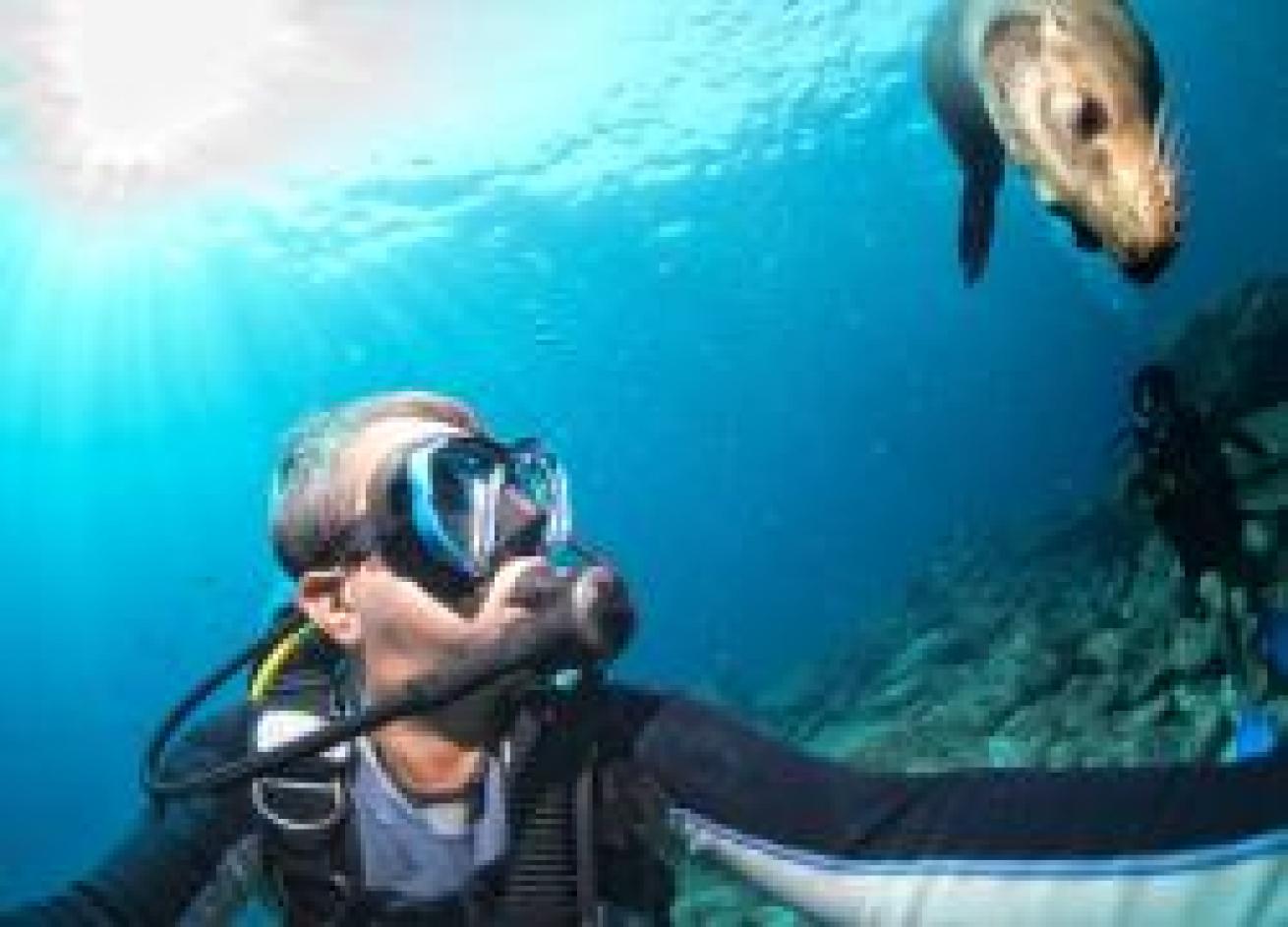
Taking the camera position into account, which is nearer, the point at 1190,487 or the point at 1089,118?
the point at 1089,118

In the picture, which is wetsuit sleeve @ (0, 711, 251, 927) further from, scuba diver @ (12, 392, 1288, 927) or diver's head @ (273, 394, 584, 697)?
diver's head @ (273, 394, 584, 697)

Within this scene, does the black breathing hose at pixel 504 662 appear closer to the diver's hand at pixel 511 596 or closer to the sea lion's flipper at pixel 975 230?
the diver's hand at pixel 511 596

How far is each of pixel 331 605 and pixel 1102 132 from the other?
2753mm

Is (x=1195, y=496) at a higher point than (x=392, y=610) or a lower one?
lower

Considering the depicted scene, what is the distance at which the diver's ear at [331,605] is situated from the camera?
3.32 metres

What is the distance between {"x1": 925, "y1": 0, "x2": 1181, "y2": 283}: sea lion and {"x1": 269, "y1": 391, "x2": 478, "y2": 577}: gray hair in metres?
2.56

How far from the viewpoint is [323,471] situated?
339 cm

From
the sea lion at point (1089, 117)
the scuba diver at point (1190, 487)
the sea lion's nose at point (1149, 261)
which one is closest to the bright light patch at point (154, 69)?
the scuba diver at point (1190, 487)

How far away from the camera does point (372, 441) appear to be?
132 inches

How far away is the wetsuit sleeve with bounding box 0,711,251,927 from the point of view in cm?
280

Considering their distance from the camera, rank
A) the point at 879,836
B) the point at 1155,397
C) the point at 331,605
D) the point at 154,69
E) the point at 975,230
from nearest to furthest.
→ the point at 975,230 → the point at 879,836 → the point at 331,605 → the point at 1155,397 → the point at 154,69

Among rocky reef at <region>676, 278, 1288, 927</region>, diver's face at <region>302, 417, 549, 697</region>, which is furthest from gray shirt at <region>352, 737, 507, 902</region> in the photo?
rocky reef at <region>676, 278, 1288, 927</region>

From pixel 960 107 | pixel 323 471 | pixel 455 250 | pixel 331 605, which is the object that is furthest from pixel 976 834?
pixel 455 250

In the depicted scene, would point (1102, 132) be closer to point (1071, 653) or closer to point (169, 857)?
point (169, 857)
